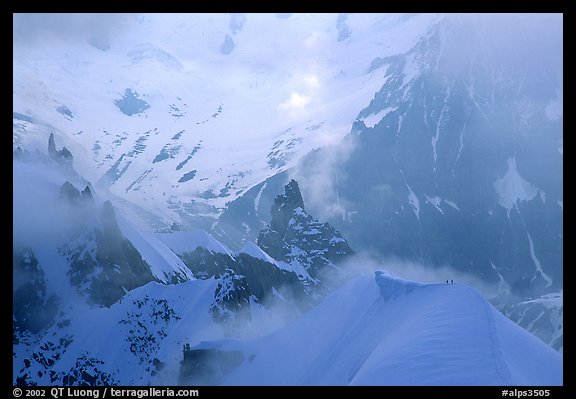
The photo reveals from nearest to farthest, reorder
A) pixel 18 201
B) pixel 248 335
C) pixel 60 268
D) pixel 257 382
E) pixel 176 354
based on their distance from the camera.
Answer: pixel 257 382 < pixel 176 354 < pixel 248 335 < pixel 60 268 < pixel 18 201

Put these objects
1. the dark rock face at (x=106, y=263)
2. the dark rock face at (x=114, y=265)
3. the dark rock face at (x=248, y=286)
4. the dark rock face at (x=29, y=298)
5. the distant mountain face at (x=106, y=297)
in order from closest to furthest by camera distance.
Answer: the distant mountain face at (x=106, y=297) → the dark rock face at (x=248, y=286) → the dark rock face at (x=29, y=298) → the dark rock face at (x=114, y=265) → the dark rock face at (x=106, y=263)

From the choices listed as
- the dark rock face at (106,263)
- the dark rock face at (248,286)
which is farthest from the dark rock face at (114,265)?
the dark rock face at (248,286)

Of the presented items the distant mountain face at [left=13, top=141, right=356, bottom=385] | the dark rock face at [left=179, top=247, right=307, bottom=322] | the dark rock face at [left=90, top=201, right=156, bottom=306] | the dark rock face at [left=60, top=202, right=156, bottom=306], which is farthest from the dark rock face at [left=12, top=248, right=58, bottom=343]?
the dark rock face at [left=179, top=247, right=307, bottom=322]

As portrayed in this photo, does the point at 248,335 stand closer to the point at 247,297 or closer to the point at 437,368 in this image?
the point at 247,297

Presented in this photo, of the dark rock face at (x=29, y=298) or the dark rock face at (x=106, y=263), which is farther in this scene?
the dark rock face at (x=106, y=263)

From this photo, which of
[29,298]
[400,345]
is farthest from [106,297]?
[400,345]

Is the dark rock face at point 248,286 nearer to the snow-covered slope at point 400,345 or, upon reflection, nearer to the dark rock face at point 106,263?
the dark rock face at point 106,263
